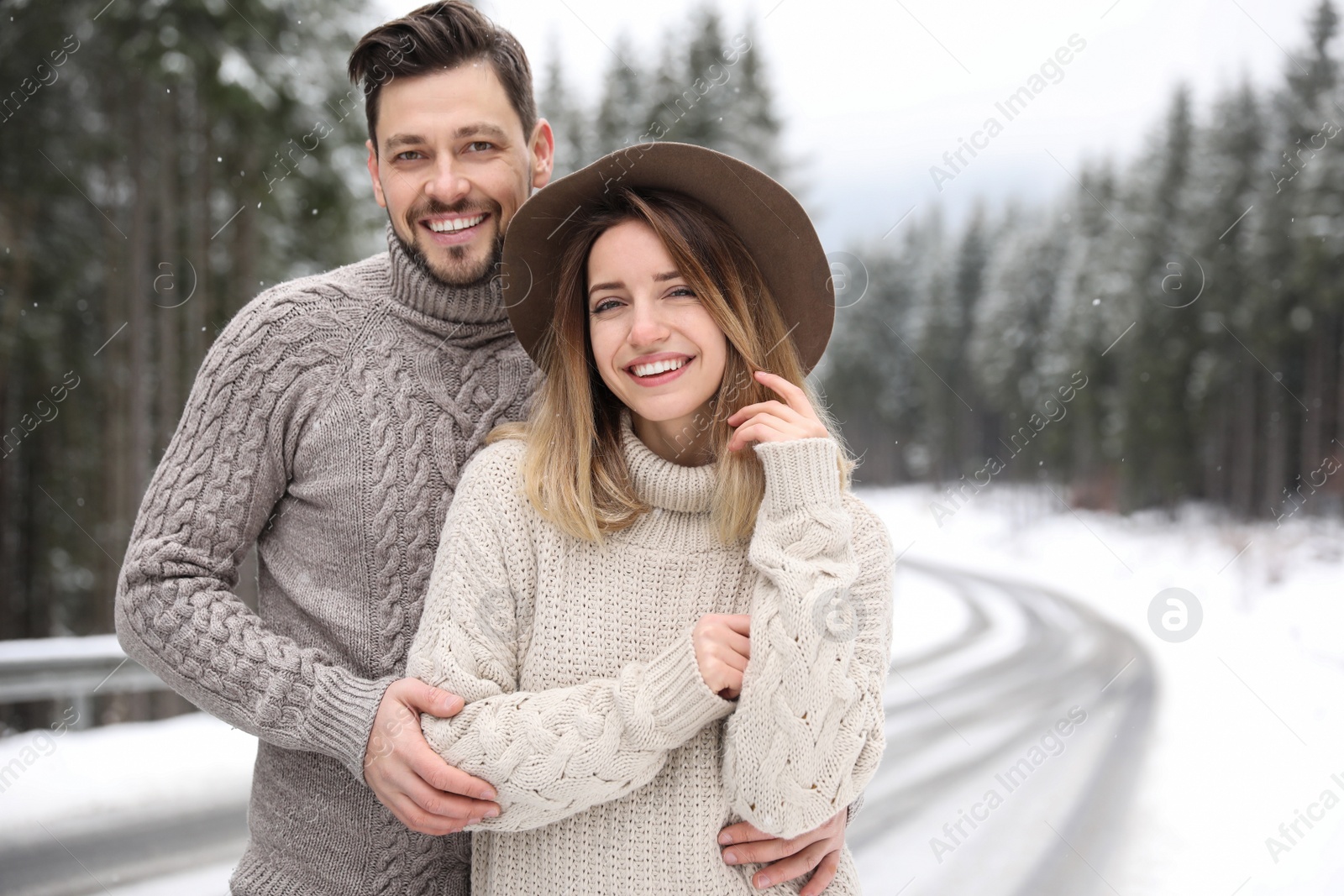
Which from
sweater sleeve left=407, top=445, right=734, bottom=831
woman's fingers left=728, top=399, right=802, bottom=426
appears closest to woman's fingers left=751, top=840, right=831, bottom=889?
sweater sleeve left=407, top=445, right=734, bottom=831

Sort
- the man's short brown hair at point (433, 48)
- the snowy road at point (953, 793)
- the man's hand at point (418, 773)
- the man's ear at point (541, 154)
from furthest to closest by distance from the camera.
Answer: the snowy road at point (953, 793)
the man's ear at point (541, 154)
the man's short brown hair at point (433, 48)
the man's hand at point (418, 773)

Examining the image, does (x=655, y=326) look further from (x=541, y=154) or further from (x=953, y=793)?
(x=953, y=793)

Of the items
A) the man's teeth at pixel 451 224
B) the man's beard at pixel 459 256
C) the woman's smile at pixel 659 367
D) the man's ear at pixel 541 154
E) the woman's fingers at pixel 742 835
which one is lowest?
the woman's fingers at pixel 742 835

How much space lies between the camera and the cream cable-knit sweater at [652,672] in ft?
5.09

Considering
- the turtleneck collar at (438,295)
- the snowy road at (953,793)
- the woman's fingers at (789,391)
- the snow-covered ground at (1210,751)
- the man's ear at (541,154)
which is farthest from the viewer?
the snow-covered ground at (1210,751)

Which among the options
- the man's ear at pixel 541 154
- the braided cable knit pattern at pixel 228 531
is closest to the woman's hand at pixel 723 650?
the braided cable knit pattern at pixel 228 531

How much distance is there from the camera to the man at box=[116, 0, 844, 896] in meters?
1.72

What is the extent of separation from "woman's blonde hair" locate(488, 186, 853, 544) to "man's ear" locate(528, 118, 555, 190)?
1.15 feet

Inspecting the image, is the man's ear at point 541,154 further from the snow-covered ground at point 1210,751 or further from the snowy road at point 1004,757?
the snowy road at point 1004,757

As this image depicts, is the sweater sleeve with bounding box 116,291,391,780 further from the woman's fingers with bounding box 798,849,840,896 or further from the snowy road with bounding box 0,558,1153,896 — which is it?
the snowy road with bounding box 0,558,1153,896

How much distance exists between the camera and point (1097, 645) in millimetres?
10164

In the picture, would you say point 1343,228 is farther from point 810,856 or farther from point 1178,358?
point 810,856

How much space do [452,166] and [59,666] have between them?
3584 mm

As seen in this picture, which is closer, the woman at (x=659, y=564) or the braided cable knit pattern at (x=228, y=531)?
the woman at (x=659, y=564)
